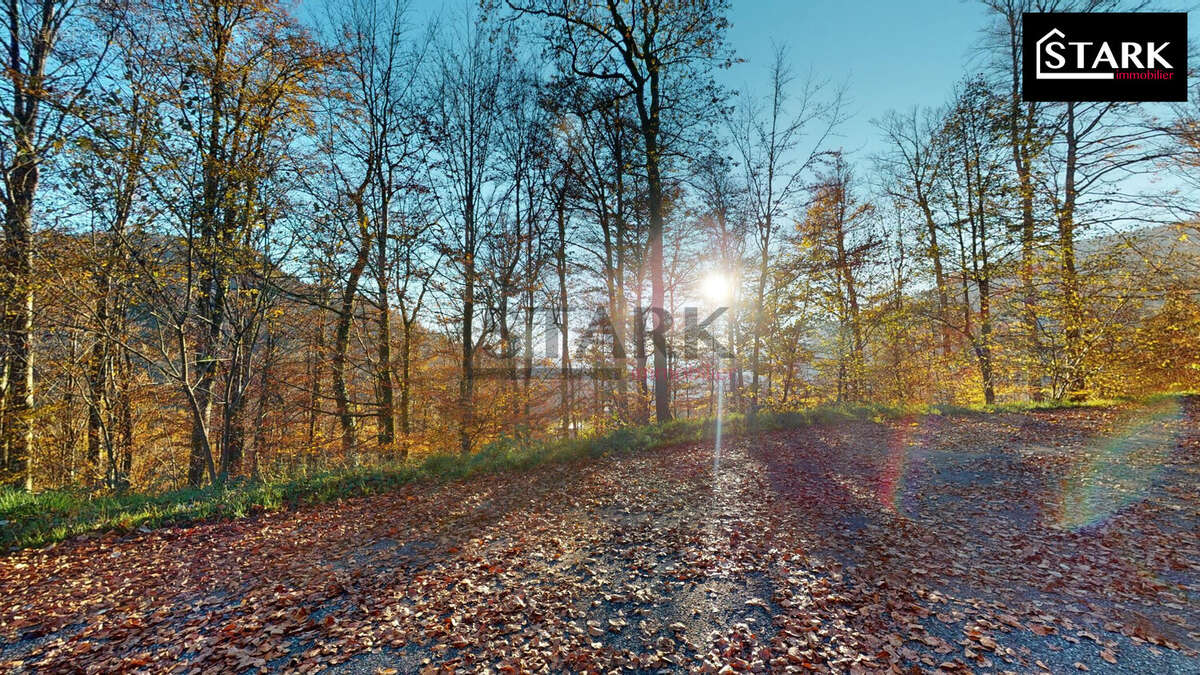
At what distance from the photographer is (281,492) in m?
5.96

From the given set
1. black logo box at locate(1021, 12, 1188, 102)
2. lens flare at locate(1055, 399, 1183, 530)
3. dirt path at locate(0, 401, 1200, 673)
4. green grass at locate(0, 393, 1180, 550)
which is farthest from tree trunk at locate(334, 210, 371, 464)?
black logo box at locate(1021, 12, 1188, 102)

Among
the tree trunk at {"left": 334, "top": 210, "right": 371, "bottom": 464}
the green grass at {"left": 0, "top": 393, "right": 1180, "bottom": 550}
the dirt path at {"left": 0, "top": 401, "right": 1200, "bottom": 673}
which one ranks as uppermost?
the tree trunk at {"left": 334, "top": 210, "right": 371, "bottom": 464}

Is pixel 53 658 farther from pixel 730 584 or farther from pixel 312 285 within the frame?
pixel 312 285

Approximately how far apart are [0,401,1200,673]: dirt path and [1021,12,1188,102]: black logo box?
8.46 meters

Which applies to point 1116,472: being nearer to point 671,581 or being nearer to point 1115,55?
point 671,581

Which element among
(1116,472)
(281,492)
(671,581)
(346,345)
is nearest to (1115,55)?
(1116,472)

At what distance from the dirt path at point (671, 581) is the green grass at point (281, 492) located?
1.20 feet

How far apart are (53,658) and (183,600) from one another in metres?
0.72

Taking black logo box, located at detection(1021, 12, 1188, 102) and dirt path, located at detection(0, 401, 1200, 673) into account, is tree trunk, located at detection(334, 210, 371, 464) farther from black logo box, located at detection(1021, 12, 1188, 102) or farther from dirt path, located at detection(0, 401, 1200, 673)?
black logo box, located at detection(1021, 12, 1188, 102)

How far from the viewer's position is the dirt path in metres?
2.84

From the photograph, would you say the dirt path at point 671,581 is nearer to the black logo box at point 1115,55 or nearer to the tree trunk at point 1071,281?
the tree trunk at point 1071,281

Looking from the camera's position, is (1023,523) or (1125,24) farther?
(1125,24)

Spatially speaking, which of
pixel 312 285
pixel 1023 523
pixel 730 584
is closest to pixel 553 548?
pixel 730 584

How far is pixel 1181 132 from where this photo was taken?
28.8 feet
